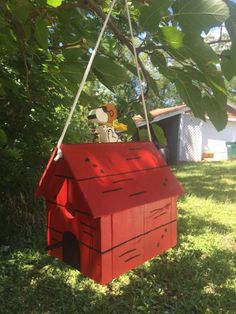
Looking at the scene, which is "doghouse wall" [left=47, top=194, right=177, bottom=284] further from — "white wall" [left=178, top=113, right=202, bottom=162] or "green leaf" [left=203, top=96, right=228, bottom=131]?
"white wall" [left=178, top=113, right=202, bottom=162]

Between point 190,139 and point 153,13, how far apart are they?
16.0m

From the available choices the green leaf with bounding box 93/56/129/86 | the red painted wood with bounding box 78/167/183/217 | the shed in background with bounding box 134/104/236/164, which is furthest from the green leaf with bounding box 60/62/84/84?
the shed in background with bounding box 134/104/236/164

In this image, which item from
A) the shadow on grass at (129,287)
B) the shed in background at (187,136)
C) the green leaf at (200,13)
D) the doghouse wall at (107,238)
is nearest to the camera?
the green leaf at (200,13)

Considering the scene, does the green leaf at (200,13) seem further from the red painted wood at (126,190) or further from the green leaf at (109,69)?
the red painted wood at (126,190)

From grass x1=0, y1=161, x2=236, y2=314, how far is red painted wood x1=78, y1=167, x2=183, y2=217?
2134 mm

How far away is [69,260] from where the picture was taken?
3.76 ft

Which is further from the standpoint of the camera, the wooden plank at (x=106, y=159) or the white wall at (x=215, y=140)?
the white wall at (x=215, y=140)

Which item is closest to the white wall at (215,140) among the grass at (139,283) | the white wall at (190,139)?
the white wall at (190,139)

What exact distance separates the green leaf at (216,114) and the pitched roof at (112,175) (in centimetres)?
26

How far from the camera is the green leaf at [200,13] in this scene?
0.95 metres

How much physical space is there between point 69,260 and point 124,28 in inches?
60.5

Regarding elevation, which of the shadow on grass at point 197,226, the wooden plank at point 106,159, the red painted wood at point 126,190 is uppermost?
the wooden plank at point 106,159

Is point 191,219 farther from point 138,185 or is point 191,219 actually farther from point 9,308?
point 138,185

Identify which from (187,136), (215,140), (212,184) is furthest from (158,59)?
(215,140)
